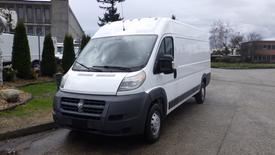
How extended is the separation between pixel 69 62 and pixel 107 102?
1171 cm

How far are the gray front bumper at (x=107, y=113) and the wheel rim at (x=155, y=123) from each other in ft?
1.40

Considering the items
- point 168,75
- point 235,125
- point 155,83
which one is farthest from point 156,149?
point 235,125

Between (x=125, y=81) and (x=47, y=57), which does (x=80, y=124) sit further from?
(x=47, y=57)

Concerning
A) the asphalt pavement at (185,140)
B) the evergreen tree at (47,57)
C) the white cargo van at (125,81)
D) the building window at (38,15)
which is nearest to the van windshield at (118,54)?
the white cargo van at (125,81)

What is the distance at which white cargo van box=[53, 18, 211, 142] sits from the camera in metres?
4.95

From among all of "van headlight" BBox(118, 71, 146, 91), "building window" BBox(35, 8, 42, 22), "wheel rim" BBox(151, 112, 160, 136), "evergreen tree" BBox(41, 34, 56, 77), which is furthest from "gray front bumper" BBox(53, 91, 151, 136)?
"building window" BBox(35, 8, 42, 22)

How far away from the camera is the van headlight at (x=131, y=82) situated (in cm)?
505

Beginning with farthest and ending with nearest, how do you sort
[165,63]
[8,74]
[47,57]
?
[47,57] < [8,74] < [165,63]

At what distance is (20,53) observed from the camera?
13.1m

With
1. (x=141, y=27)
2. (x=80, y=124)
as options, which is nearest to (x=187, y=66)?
(x=141, y=27)

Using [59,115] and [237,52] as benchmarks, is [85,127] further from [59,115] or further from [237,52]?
[237,52]

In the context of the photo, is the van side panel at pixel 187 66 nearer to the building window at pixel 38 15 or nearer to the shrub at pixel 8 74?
the shrub at pixel 8 74

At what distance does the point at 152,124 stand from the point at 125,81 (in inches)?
43.1

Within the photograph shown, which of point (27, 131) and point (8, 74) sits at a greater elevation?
point (8, 74)
